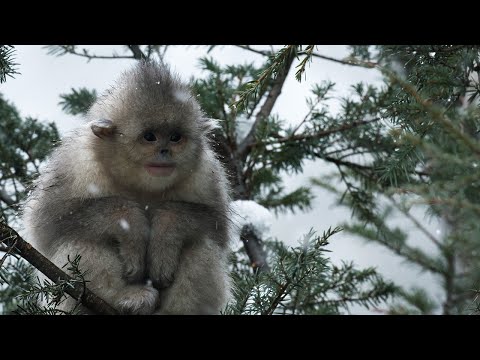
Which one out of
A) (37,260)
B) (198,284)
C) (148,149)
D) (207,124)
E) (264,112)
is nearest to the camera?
(37,260)

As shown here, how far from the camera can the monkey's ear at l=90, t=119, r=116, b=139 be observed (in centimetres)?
321

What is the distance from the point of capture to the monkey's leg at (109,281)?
2861 mm

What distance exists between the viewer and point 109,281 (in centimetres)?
291

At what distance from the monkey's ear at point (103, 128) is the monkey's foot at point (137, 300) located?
0.81 meters

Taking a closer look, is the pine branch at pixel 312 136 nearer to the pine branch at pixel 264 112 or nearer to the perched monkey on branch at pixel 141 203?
the pine branch at pixel 264 112

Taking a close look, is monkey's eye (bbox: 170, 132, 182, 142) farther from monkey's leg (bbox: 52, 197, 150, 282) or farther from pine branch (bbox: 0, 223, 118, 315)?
pine branch (bbox: 0, 223, 118, 315)

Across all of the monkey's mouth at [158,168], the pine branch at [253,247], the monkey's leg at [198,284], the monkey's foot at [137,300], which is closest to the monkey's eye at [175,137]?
the monkey's mouth at [158,168]

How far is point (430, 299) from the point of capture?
10.8 feet

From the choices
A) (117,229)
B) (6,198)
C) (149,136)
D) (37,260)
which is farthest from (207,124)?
(6,198)

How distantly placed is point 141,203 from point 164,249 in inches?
13.9

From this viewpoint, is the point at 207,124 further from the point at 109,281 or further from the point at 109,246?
the point at 109,281
